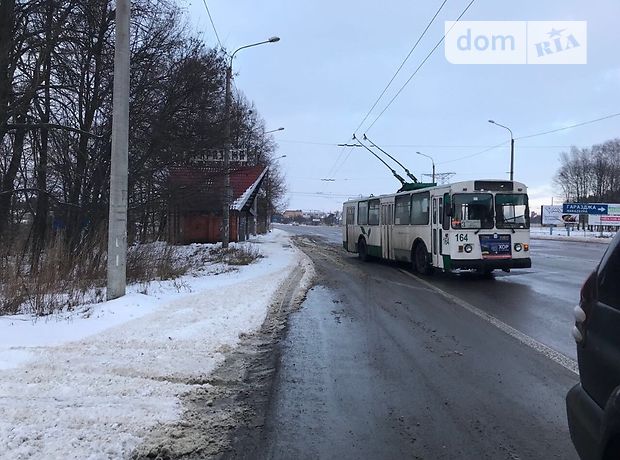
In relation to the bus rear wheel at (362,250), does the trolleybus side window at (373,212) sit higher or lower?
higher

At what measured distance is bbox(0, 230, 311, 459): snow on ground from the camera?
4020 mm

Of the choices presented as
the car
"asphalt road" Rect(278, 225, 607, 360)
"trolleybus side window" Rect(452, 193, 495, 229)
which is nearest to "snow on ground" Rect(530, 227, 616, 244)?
"asphalt road" Rect(278, 225, 607, 360)

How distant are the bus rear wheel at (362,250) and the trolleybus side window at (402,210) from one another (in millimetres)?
4105

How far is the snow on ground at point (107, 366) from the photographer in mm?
4020

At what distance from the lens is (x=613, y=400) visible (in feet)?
8.00

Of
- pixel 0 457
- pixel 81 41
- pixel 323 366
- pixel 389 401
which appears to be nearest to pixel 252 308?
pixel 323 366

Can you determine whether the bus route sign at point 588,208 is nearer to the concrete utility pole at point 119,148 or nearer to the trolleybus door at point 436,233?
the trolleybus door at point 436,233

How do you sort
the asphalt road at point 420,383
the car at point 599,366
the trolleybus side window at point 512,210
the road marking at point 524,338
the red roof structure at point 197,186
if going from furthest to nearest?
the red roof structure at point 197,186 → the trolleybus side window at point 512,210 → the road marking at point 524,338 → the asphalt road at point 420,383 → the car at point 599,366

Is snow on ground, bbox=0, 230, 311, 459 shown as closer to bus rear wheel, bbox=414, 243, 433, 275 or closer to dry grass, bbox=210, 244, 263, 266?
bus rear wheel, bbox=414, 243, 433, 275

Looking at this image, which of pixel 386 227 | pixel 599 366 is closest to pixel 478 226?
pixel 386 227

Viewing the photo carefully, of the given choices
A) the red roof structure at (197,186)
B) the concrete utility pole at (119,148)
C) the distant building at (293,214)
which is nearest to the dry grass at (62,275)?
the concrete utility pole at (119,148)

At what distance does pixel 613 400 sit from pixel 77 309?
27.5 ft

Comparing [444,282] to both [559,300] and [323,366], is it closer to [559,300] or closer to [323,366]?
[559,300]

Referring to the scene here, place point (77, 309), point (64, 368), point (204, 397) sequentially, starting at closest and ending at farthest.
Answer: point (204, 397) < point (64, 368) < point (77, 309)
